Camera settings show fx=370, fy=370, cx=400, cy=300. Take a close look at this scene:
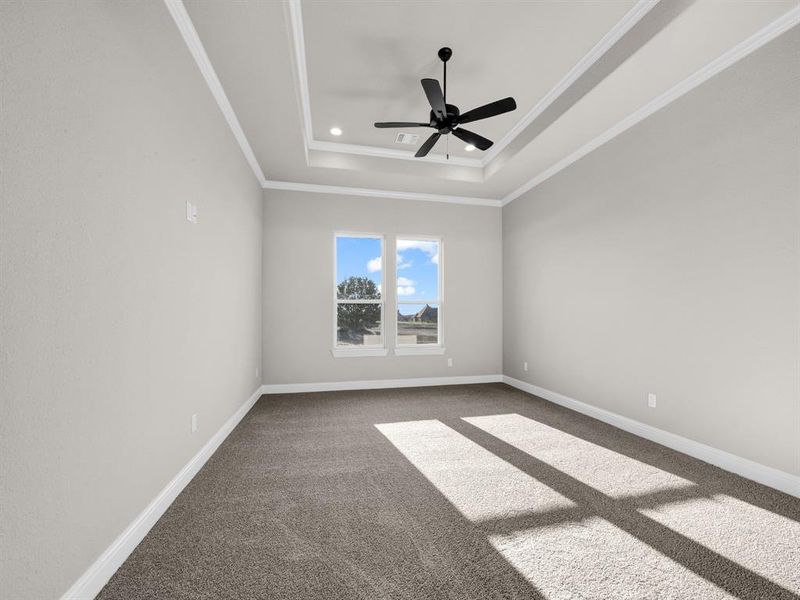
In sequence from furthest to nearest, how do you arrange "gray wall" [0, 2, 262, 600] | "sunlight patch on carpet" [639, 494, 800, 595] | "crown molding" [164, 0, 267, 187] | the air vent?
the air vent < "crown molding" [164, 0, 267, 187] < "sunlight patch on carpet" [639, 494, 800, 595] < "gray wall" [0, 2, 262, 600]

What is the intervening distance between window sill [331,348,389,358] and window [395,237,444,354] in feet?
1.00

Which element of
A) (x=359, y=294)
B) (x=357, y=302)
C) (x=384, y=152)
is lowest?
(x=357, y=302)

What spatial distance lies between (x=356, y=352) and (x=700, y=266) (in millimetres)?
3888

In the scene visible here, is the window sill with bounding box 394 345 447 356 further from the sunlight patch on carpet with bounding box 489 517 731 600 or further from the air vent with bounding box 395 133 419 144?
the sunlight patch on carpet with bounding box 489 517 731 600

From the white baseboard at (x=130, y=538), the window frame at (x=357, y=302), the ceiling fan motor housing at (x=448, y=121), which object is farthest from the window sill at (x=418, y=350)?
the ceiling fan motor housing at (x=448, y=121)

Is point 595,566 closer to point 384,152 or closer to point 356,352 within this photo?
point 356,352

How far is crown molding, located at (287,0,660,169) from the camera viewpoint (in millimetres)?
2465

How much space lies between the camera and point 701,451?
9.15ft

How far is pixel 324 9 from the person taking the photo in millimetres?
2471

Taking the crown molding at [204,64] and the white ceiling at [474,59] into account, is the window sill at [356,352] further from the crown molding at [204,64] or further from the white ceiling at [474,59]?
the crown molding at [204,64]

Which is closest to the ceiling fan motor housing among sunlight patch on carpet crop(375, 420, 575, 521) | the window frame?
the window frame

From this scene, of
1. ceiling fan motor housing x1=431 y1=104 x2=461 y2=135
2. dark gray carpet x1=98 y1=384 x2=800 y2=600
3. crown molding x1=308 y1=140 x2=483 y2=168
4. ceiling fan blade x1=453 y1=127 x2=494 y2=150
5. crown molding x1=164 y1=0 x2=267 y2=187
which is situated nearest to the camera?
dark gray carpet x1=98 y1=384 x2=800 y2=600

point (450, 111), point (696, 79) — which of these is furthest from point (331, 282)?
point (696, 79)

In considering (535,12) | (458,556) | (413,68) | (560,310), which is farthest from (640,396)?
(413,68)
